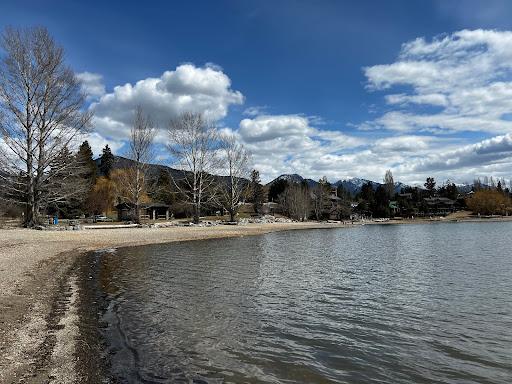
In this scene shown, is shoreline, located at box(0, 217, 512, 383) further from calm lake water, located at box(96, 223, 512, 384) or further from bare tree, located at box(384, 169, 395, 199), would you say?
bare tree, located at box(384, 169, 395, 199)

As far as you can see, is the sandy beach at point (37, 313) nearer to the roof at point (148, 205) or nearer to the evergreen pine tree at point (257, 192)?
the roof at point (148, 205)

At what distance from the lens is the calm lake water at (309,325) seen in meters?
7.39

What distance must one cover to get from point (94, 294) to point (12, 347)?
6282mm

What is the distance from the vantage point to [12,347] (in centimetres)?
754

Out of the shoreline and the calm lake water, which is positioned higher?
the shoreline

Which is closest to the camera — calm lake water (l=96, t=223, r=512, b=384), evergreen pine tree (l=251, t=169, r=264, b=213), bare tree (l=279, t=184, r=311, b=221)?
calm lake water (l=96, t=223, r=512, b=384)

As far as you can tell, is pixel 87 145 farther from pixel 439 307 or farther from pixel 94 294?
pixel 439 307

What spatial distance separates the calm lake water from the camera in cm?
739

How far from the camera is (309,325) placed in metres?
10.4

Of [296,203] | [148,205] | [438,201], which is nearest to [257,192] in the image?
[296,203]

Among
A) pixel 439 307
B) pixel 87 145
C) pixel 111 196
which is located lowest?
pixel 439 307

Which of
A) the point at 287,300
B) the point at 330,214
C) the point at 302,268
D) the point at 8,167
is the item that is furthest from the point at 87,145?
the point at 287,300

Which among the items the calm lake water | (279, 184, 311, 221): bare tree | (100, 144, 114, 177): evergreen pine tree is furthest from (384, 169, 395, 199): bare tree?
the calm lake water

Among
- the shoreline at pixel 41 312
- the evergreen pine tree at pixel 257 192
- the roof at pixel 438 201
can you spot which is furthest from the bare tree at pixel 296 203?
the shoreline at pixel 41 312
